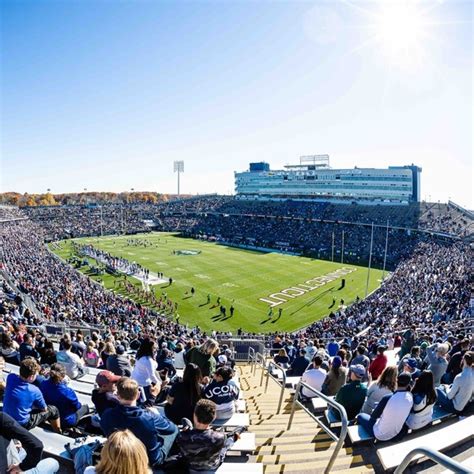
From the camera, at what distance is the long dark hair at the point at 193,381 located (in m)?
5.33

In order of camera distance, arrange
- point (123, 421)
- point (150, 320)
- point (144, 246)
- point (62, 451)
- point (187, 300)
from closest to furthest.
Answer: point (123, 421) < point (62, 451) < point (150, 320) < point (187, 300) < point (144, 246)

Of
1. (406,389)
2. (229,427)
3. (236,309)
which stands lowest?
(236,309)

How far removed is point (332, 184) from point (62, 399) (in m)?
79.2

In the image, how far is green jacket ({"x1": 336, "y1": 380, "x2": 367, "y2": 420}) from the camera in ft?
19.6

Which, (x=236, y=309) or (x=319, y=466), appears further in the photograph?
(x=236, y=309)

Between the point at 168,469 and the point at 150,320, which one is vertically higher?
the point at 168,469

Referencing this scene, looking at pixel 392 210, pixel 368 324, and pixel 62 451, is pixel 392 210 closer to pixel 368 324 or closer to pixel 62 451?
pixel 368 324

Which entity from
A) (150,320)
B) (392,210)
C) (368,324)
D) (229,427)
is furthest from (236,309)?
(392,210)

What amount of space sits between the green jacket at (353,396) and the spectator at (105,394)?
11.0 feet

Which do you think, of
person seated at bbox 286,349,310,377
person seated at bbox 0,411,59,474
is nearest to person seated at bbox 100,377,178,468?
person seated at bbox 0,411,59,474

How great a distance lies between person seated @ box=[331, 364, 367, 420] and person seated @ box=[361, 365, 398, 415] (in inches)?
4.1

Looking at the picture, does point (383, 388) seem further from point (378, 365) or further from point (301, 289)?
point (301, 289)

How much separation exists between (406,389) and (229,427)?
8.43ft

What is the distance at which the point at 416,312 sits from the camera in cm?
2397
